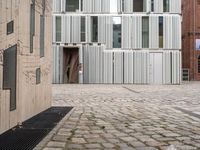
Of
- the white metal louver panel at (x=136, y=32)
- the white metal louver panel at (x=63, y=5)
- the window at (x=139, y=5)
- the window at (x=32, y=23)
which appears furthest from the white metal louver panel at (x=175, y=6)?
the window at (x=32, y=23)

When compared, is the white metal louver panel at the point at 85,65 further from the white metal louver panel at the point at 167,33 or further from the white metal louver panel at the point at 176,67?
the white metal louver panel at the point at 176,67

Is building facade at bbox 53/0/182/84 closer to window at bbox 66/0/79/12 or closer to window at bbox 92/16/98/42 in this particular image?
window at bbox 92/16/98/42

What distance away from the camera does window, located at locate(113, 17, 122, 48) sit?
41422mm

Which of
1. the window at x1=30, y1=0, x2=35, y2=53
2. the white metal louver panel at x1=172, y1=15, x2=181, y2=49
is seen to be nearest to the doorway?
the white metal louver panel at x1=172, y1=15, x2=181, y2=49

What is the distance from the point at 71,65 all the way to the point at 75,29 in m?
3.74

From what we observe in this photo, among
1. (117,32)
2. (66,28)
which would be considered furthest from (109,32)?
(66,28)

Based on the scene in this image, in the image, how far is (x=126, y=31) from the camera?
137 ft

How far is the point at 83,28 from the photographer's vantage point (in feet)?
137

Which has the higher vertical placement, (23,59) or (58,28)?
(58,28)

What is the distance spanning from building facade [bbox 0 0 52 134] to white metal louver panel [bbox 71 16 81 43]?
29.0m

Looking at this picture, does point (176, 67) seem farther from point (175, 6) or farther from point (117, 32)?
point (117, 32)

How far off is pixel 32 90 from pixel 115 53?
31472 mm

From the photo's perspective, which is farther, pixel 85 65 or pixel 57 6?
pixel 57 6

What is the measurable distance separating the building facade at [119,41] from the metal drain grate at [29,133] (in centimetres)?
3050
